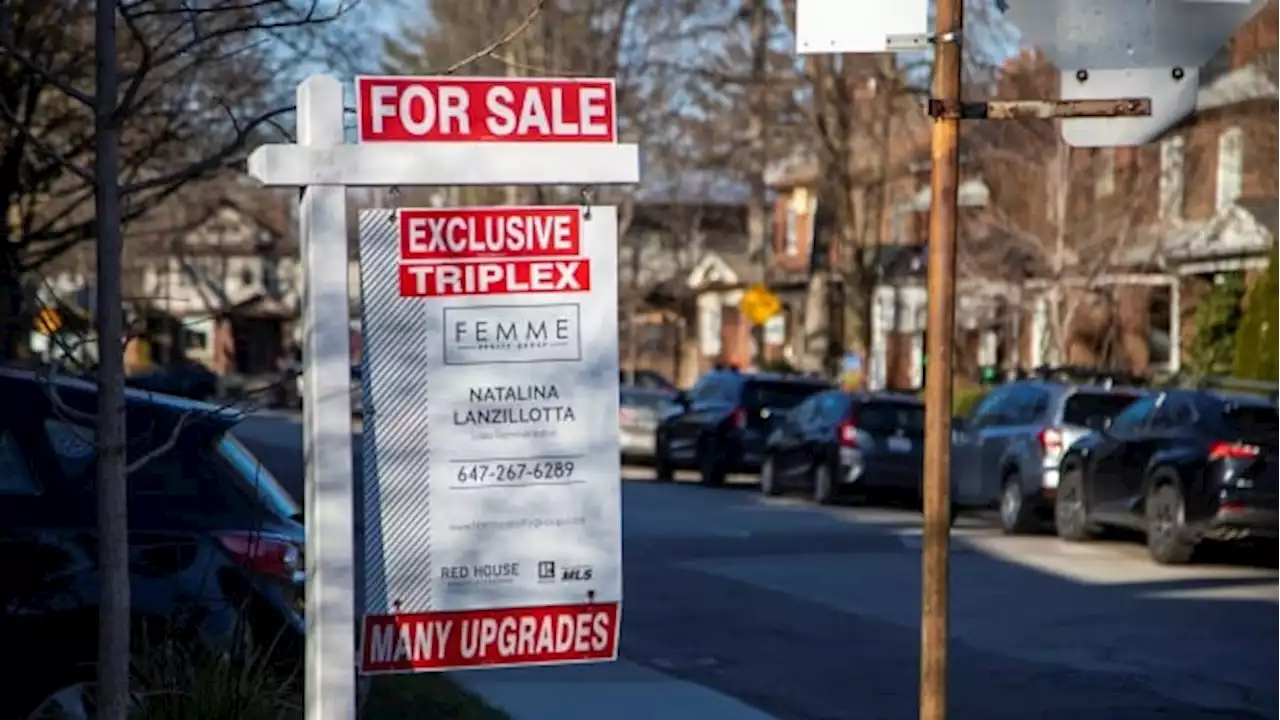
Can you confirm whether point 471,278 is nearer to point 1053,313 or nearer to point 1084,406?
point 1084,406

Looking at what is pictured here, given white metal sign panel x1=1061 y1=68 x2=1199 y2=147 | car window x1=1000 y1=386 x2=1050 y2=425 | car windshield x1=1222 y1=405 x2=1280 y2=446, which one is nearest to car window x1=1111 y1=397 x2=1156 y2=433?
car windshield x1=1222 y1=405 x2=1280 y2=446

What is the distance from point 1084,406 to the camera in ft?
75.0

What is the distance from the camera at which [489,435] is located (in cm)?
653

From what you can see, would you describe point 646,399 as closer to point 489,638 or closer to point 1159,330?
point 1159,330

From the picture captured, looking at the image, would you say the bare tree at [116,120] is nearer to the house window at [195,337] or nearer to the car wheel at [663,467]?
the house window at [195,337]

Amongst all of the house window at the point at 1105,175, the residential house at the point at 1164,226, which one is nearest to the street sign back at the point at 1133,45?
the residential house at the point at 1164,226

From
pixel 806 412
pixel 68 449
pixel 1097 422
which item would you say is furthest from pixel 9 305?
pixel 806 412

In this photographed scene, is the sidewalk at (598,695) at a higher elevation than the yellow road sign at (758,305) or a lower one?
lower

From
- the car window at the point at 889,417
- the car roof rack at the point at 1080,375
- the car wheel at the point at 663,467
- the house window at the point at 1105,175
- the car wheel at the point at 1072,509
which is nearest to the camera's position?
the car wheel at the point at 1072,509

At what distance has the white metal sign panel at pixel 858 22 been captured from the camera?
611 centimetres

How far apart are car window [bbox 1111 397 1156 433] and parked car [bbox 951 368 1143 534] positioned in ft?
4.89

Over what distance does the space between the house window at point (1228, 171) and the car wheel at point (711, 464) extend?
926 cm

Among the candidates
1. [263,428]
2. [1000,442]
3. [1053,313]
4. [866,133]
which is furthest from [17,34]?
[263,428]

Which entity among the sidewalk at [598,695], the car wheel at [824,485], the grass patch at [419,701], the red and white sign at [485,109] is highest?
the red and white sign at [485,109]
